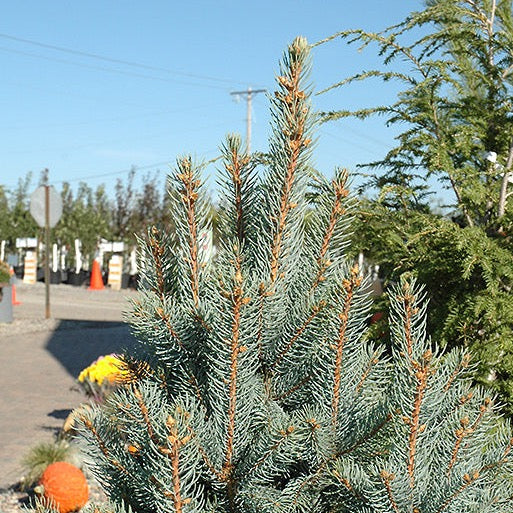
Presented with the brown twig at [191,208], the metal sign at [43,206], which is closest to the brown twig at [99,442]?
the brown twig at [191,208]

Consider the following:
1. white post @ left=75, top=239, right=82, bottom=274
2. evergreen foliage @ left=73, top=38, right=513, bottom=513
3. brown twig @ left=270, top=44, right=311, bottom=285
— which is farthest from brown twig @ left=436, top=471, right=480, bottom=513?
white post @ left=75, top=239, right=82, bottom=274

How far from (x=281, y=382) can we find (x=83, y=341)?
13019 mm

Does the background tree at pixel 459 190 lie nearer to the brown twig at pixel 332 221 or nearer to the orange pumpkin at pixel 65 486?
the brown twig at pixel 332 221

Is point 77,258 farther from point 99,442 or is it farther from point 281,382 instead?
point 281,382

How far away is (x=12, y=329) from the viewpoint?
15.6 meters

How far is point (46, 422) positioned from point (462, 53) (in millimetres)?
5944

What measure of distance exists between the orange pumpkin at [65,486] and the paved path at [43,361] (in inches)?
28.5

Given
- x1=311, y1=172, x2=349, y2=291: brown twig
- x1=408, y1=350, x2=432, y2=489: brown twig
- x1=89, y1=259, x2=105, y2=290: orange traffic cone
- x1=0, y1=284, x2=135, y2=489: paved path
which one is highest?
x1=311, y1=172, x2=349, y2=291: brown twig

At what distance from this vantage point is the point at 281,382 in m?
1.66

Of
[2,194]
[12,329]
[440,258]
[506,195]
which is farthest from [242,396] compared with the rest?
[2,194]

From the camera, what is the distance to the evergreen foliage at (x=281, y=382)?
151 centimetres

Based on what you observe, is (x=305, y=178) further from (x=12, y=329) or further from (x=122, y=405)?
(x=12, y=329)

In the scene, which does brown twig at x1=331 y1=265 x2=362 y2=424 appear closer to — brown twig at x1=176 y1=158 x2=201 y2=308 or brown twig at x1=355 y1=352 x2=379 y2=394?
brown twig at x1=355 y1=352 x2=379 y2=394

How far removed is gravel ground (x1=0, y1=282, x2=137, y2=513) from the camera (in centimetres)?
575
